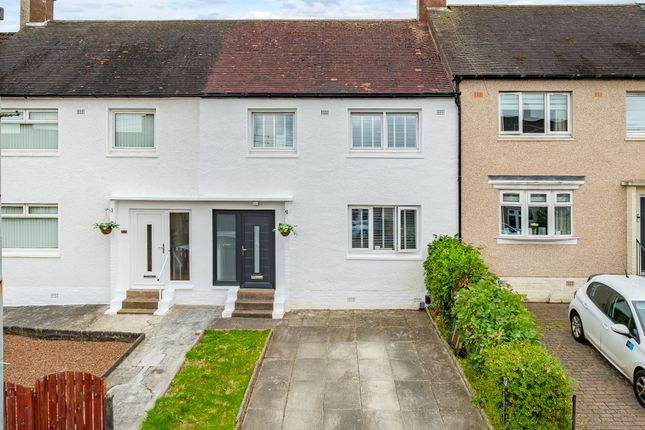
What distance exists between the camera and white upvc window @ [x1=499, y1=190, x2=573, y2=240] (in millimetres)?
12586

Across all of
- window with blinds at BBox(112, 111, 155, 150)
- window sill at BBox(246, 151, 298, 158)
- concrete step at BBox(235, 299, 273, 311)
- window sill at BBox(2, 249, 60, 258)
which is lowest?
concrete step at BBox(235, 299, 273, 311)

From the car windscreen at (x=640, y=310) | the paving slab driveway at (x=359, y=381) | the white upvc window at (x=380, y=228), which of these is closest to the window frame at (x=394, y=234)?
the white upvc window at (x=380, y=228)

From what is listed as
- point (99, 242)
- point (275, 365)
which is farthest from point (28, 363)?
point (275, 365)

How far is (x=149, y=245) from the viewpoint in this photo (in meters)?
12.7

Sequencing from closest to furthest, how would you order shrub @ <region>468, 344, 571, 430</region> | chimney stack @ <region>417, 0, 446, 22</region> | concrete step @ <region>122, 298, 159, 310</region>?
shrub @ <region>468, 344, 571, 430</region>
concrete step @ <region>122, 298, 159, 310</region>
chimney stack @ <region>417, 0, 446, 22</region>

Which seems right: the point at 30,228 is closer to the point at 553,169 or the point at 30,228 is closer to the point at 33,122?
the point at 33,122

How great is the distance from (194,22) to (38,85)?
248 inches

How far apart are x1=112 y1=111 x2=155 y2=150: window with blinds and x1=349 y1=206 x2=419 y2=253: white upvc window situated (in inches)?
257

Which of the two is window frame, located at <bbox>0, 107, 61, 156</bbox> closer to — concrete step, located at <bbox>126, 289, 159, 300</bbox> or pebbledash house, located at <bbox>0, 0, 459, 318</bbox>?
pebbledash house, located at <bbox>0, 0, 459, 318</bbox>

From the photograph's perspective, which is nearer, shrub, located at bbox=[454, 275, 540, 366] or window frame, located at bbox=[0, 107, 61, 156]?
shrub, located at bbox=[454, 275, 540, 366]

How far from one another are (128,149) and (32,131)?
2.99m

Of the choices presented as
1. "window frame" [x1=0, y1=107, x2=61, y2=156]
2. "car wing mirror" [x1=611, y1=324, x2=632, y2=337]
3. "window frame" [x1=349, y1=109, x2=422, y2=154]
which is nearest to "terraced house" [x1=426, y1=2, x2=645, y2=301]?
"window frame" [x1=349, y1=109, x2=422, y2=154]

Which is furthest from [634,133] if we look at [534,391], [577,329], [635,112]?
[534,391]

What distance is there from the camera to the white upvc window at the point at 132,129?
1289cm
